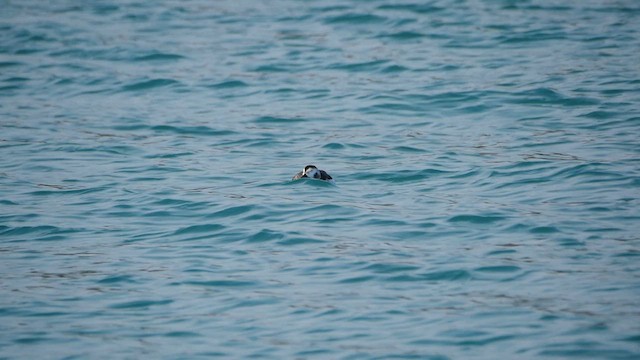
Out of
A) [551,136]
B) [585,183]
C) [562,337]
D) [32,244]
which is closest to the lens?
[562,337]

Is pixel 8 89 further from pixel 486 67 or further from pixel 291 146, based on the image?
pixel 486 67

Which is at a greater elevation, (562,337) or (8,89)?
(8,89)

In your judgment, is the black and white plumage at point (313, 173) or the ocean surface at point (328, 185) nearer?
the ocean surface at point (328, 185)

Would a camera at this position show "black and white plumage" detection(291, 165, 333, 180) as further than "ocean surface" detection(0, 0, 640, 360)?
Yes

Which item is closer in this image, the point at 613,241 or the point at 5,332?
the point at 5,332

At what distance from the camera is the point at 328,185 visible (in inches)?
414

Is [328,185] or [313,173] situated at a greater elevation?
[313,173]

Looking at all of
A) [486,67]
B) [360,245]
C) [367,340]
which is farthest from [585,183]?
[486,67]

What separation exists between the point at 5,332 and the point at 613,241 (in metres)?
5.02

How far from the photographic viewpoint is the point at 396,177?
1072 centimetres

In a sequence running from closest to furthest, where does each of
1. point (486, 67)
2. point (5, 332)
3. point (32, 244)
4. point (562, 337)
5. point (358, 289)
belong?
point (562, 337), point (5, 332), point (358, 289), point (32, 244), point (486, 67)

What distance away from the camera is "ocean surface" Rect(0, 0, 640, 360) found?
284 inches

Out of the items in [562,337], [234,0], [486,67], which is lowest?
[562,337]

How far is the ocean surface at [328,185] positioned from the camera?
7207 millimetres
